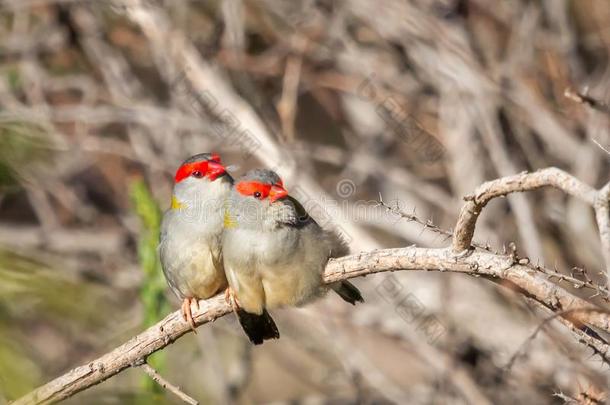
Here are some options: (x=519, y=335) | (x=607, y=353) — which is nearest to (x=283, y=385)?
(x=519, y=335)

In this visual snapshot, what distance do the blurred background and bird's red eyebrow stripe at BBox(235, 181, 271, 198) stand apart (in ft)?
4.62

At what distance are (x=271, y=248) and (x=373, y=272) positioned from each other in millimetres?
555

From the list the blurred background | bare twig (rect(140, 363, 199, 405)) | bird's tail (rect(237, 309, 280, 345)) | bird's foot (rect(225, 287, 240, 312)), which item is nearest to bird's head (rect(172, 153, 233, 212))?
bird's foot (rect(225, 287, 240, 312))

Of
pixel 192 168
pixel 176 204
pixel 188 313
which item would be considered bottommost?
pixel 188 313

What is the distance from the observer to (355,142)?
7145 mm

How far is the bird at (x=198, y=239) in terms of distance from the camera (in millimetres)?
3510

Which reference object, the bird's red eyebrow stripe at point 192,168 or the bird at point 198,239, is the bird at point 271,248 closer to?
the bird at point 198,239

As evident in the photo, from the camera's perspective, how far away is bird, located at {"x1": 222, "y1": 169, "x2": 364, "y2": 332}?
3.21m

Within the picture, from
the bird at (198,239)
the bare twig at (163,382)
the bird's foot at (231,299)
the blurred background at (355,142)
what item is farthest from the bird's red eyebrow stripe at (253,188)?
the blurred background at (355,142)

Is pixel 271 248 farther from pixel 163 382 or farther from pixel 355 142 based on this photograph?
pixel 355 142

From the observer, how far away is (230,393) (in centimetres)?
643

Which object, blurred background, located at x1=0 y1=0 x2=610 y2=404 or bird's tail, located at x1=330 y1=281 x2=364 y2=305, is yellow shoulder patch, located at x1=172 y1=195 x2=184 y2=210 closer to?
bird's tail, located at x1=330 y1=281 x2=364 y2=305

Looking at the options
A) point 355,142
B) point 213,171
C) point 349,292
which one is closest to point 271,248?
point 349,292

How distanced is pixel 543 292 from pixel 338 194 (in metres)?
4.02
